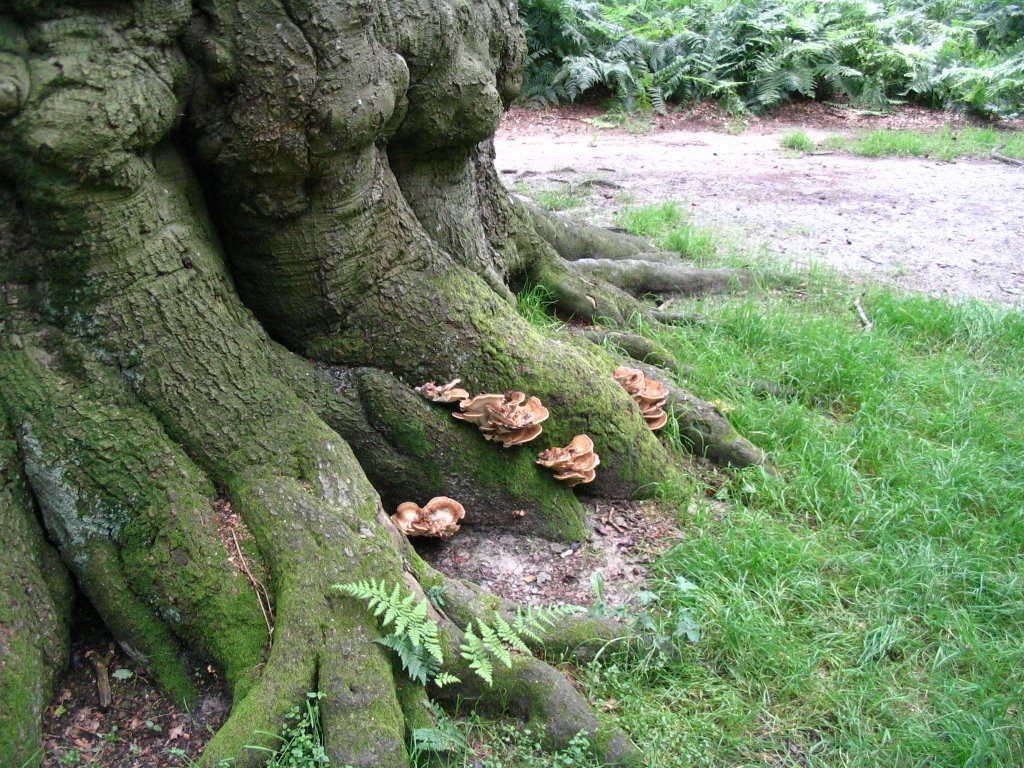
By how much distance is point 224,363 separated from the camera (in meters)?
3.26

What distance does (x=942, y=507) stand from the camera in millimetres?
4266

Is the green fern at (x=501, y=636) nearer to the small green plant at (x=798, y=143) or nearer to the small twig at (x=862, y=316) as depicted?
the small twig at (x=862, y=316)

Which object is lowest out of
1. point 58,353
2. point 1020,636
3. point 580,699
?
point 1020,636

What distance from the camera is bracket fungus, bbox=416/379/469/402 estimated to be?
3842 mm

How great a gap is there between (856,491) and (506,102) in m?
3.22

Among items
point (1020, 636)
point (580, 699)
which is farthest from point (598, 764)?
point (1020, 636)

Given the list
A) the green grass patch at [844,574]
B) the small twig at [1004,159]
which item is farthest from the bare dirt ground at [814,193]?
the green grass patch at [844,574]

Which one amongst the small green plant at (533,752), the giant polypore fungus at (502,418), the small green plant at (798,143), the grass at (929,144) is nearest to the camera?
the small green plant at (533,752)

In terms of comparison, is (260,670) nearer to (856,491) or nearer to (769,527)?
(769,527)

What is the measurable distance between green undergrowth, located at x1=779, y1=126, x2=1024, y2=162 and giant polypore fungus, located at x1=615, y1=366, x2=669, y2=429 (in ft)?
32.3

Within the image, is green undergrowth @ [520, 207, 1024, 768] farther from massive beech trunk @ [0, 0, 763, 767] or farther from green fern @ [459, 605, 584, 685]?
massive beech trunk @ [0, 0, 763, 767]

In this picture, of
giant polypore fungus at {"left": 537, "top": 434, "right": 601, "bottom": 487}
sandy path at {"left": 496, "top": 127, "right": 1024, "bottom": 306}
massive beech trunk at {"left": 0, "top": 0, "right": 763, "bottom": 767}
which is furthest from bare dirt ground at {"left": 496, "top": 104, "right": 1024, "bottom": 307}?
massive beech trunk at {"left": 0, "top": 0, "right": 763, "bottom": 767}

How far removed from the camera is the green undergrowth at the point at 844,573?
9.93 ft

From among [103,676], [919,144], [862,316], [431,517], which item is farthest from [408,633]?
[919,144]
